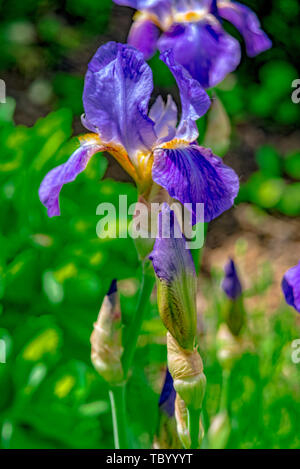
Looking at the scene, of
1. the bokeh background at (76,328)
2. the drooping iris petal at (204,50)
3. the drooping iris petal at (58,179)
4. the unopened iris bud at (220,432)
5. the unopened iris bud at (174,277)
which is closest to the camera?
the unopened iris bud at (174,277)

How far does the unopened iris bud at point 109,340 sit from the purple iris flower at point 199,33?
1.01ft

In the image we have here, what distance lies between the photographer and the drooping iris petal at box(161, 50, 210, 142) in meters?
0.67

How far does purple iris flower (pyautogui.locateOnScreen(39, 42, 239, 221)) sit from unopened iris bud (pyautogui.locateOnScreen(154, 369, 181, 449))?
0.25 m

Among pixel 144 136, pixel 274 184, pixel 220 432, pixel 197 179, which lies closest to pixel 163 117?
pixel 144 136

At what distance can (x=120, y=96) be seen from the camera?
0.73 meters

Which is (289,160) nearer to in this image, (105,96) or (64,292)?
(64,292)

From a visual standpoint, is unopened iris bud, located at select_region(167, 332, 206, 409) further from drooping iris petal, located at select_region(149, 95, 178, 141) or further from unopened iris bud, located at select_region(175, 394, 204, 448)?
drooping iris petal, located at select_region(149, 95, 178, 141)

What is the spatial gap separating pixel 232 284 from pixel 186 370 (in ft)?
0.70

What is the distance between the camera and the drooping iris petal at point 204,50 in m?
0.82

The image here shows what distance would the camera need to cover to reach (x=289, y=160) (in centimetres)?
237

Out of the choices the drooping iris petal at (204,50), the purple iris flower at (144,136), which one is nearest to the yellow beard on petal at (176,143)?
the purple iris flower at (144,136)

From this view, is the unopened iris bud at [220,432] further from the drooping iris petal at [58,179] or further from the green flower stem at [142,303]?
the drooping iris petal at [58,179]

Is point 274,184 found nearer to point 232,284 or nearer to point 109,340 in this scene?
point 232,284

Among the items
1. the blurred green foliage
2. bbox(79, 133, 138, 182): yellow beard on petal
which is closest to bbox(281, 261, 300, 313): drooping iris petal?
bbox(79, 133, 138, 182): yellow beard on petal
